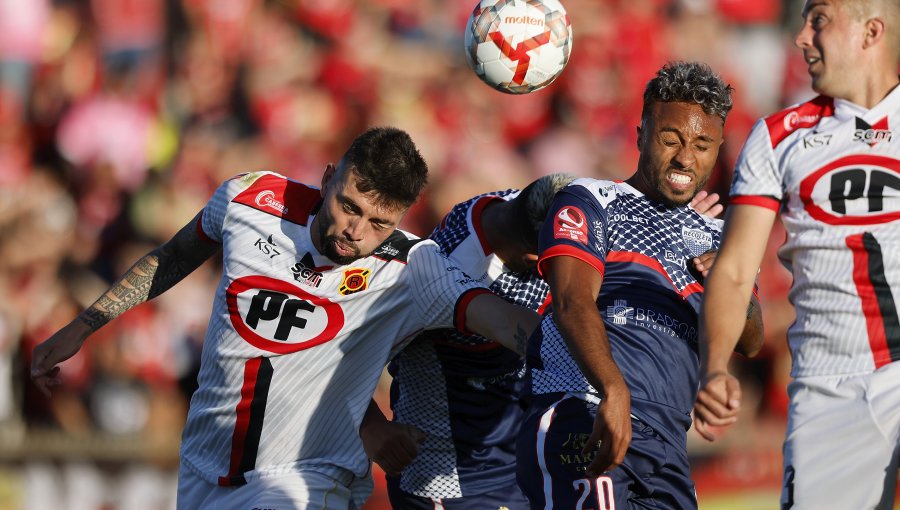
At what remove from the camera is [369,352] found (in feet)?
15.6

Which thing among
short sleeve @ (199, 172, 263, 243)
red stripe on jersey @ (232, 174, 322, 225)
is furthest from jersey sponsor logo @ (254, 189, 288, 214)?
short sleeve @ (199, 172, 263, 243)

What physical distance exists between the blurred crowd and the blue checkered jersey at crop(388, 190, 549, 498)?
3.69 meters

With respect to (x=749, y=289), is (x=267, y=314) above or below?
below

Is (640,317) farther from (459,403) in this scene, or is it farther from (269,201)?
(269,201)

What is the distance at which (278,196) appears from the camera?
16.2 feet

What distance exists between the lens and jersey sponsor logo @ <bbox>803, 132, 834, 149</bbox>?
368 cm

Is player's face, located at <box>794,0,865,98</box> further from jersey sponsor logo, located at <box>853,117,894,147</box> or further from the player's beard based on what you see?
the player's beard

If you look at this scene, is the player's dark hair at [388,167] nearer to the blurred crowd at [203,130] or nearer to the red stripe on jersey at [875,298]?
the red stripe on jersey at [875,298]

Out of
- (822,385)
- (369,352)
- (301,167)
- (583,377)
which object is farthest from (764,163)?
(301,167)

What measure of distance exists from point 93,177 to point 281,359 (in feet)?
17.0

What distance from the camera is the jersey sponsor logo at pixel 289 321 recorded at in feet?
15.3

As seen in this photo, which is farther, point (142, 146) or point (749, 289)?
point (142, 146)

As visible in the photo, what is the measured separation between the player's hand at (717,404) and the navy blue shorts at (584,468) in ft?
2.49

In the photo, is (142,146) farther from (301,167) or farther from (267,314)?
(267,314)
